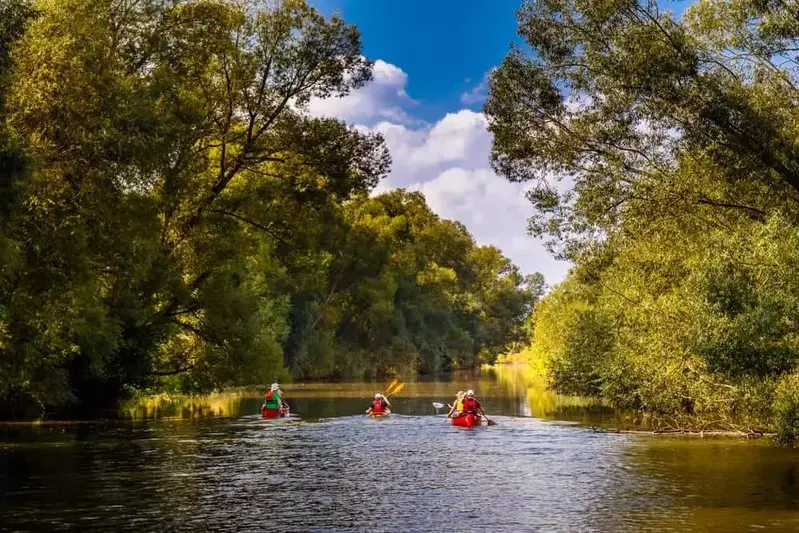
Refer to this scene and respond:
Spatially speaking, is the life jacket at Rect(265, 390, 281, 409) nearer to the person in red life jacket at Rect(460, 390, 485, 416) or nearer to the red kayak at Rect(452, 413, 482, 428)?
the red kayak at Rect(452, 413, 482, 428)

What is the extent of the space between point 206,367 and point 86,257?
1572 cm

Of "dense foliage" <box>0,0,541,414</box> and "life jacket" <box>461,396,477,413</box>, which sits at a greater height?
"dense foliage" <box>0,0,541,414</box>

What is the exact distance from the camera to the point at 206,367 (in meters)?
40.2

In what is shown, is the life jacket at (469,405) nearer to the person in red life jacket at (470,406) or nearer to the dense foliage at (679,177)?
the person in red life jacket at (470,406)

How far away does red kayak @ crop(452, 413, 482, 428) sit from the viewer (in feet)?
119

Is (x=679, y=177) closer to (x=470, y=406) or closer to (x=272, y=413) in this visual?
(x=470, y=406)

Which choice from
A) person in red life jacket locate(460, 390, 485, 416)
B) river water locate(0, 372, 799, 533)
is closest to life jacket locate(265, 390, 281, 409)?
river water locate(0, 372, 799, 533)

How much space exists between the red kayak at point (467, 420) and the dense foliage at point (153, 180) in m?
8.47

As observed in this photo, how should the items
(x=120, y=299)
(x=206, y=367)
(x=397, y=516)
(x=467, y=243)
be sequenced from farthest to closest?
(x=467, y=243)
(x=206, y=367)
(x=120, y=299)
(x=397, y=516)

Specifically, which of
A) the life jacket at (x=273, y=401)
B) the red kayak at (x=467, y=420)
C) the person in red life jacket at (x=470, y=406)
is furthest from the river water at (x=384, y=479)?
the life jacket at (x=273, y=401)

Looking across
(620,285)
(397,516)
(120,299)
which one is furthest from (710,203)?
(120,299)

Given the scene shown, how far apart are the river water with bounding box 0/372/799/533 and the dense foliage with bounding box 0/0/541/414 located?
11.0 feet

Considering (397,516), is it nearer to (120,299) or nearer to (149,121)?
(149,121)

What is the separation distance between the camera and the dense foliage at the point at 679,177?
23984mm
